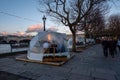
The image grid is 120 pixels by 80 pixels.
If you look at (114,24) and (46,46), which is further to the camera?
(114,24)

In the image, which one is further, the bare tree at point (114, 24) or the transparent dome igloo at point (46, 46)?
the bare tree at point (114, 24)

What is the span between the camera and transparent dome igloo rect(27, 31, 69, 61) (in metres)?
10.4

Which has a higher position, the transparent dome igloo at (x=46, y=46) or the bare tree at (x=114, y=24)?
the bare tree at (x=114, y=24)

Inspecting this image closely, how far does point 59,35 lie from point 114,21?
163 ft

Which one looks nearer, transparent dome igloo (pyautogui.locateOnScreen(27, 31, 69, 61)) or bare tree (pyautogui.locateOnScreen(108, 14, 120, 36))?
transparent dome igloo (pyautogui.locateOnScreen(27, 31, 69, 61))

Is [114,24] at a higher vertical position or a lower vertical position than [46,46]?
higher

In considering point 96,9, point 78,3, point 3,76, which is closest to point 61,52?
point 3,76

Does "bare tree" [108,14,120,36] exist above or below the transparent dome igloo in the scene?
above

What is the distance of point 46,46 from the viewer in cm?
1048

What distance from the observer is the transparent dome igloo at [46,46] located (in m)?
10.4

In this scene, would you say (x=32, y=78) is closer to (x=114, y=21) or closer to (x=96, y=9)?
(x=96, y=9)

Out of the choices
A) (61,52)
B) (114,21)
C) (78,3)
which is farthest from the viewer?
Result: (114,21)

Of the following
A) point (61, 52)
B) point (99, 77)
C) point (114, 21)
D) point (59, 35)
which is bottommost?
point (99, 77)

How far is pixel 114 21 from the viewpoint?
56000 mm
